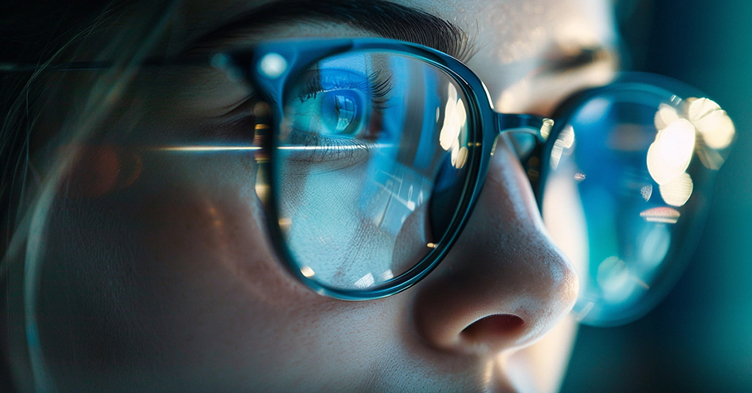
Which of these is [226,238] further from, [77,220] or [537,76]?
[537,76]

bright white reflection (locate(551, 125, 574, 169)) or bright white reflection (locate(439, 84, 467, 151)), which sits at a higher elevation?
bright white reflection (locate(551, 125, 574, 169))

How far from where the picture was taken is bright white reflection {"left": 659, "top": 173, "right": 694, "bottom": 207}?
2.38 feet

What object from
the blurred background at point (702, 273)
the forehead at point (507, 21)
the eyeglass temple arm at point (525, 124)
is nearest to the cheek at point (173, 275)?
the forehead at point (507, 21)

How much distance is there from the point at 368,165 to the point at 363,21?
0.12 meters

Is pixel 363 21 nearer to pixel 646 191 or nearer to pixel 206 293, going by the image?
pixel 206 293

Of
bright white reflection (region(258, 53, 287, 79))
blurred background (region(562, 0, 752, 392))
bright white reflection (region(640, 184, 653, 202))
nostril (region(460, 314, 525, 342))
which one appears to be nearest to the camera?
Result: bright white reflection (region(258, 53, 287, 79))

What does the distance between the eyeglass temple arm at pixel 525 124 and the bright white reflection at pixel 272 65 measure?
225 mm

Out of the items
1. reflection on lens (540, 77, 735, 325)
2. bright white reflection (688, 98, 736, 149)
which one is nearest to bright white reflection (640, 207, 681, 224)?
reflection on lens (540, 77, 735, 325)

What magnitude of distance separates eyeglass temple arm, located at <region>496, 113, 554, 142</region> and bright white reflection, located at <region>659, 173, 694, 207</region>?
30 centimetres

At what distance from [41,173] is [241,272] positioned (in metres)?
0.18

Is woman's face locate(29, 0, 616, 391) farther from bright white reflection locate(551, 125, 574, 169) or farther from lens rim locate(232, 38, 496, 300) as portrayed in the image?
bright white reflection locate(551, 125, 574, 169)

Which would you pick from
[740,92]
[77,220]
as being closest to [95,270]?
[77,220]

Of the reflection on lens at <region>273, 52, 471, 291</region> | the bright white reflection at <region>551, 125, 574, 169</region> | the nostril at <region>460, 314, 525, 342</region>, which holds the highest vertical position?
the bright white reflection at <region>551, 125, 574, 169</region>

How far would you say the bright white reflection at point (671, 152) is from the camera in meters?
0.72
